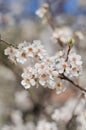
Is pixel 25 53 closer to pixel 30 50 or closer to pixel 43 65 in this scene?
pixel 30 50

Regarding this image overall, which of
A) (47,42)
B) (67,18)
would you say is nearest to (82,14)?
(47,42)

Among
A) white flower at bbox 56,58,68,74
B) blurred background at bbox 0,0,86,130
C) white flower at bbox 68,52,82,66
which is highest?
blurred background at bbox 0,0,86,130

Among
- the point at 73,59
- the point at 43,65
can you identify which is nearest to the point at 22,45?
the point at 43,65

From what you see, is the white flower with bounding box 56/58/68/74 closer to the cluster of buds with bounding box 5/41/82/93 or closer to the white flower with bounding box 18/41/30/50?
the cluster of buds with bounding box 5/41/82/93

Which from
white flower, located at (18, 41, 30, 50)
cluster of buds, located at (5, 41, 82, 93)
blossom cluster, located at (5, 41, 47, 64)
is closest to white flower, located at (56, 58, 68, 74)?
cluster of buds, located at (5, 41, 82, 93)

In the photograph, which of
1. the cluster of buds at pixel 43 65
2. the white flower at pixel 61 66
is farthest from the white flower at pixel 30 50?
the white flower at pixel 61 66

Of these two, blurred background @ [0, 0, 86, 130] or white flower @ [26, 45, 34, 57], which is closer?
white flower @ [26, 45, 34, 57]

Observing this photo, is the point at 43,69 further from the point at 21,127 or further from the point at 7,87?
the point at 7,87

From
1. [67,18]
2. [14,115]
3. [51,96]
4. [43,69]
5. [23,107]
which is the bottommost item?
[43,69]
